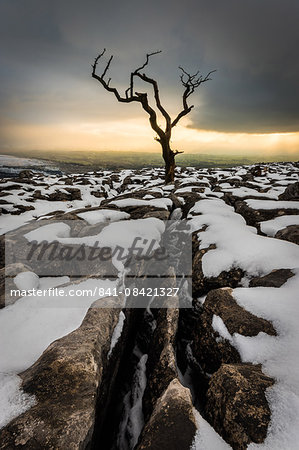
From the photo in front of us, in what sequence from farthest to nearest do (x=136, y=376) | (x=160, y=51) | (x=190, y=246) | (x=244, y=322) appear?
(x=160, y=51) < (x=190, y=246) < (x=136, y=376) < (x=244, y=322)

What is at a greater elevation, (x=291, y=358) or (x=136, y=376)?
(x=291, y=358)

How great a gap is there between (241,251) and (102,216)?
5.97 meters

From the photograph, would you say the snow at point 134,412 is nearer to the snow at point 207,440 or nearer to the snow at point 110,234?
the snow at point 207,440

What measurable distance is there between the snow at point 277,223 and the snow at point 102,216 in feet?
19.5

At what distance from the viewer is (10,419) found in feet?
7.99

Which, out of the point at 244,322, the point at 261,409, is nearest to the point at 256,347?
the point at 244,322

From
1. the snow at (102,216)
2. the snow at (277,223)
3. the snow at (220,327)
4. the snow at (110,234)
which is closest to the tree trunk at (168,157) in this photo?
the snow at (102,216)

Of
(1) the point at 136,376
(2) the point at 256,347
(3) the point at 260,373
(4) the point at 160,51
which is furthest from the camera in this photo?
(4) the point at 160,51

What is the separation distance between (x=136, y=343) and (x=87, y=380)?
2.83 m

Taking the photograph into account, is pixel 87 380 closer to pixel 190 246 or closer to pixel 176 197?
pixel 190 246

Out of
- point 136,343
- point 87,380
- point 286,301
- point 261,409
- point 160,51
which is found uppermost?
point 160,51

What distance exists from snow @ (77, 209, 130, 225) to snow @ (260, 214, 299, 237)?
593 centimetres

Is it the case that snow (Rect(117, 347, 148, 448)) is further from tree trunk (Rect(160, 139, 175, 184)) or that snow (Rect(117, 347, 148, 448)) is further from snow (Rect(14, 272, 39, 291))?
tree trunk (Rect(160, 139, 175, 184))
